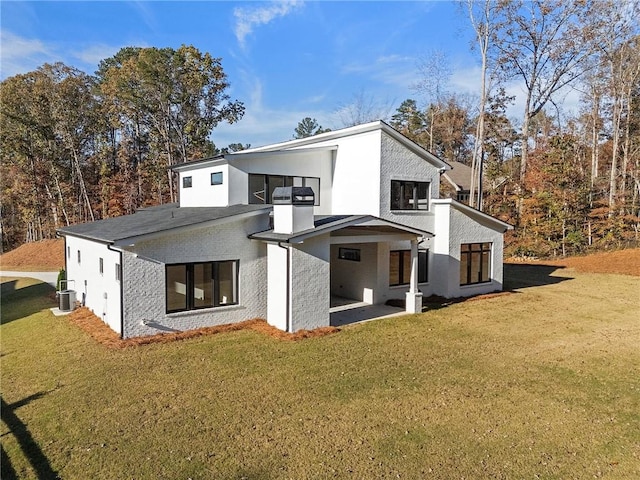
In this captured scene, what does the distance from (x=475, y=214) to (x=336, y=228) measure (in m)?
7.52

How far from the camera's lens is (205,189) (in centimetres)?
1591

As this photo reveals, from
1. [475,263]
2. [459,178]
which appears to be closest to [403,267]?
[475,263]

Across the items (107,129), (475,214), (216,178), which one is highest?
(107,129)

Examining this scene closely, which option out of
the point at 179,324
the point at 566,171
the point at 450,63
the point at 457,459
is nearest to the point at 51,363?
the point at 179,324

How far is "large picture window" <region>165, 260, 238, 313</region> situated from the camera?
11.0 m

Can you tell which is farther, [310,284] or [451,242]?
[451,242]

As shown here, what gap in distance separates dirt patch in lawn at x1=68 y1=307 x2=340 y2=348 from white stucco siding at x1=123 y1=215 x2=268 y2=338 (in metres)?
0.25

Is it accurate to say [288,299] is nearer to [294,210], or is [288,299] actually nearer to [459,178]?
[294,210]

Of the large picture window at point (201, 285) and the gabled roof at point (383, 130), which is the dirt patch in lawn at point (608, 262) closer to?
the gabled roof at point (383, 130)

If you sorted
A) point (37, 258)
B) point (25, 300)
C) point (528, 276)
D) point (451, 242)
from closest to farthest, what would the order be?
point (451, 242)
point (25, 300)
point (528, 276)
point (37, 258)

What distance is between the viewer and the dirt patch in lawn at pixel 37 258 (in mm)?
29438

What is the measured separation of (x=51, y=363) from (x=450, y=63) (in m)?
33.7

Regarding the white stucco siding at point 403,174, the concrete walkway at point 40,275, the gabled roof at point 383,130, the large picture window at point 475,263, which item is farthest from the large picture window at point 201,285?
the concrete walkway at point 40,275

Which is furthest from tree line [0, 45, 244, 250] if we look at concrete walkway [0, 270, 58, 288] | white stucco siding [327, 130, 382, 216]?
white stucco siding [327, 130, 382, 216]
